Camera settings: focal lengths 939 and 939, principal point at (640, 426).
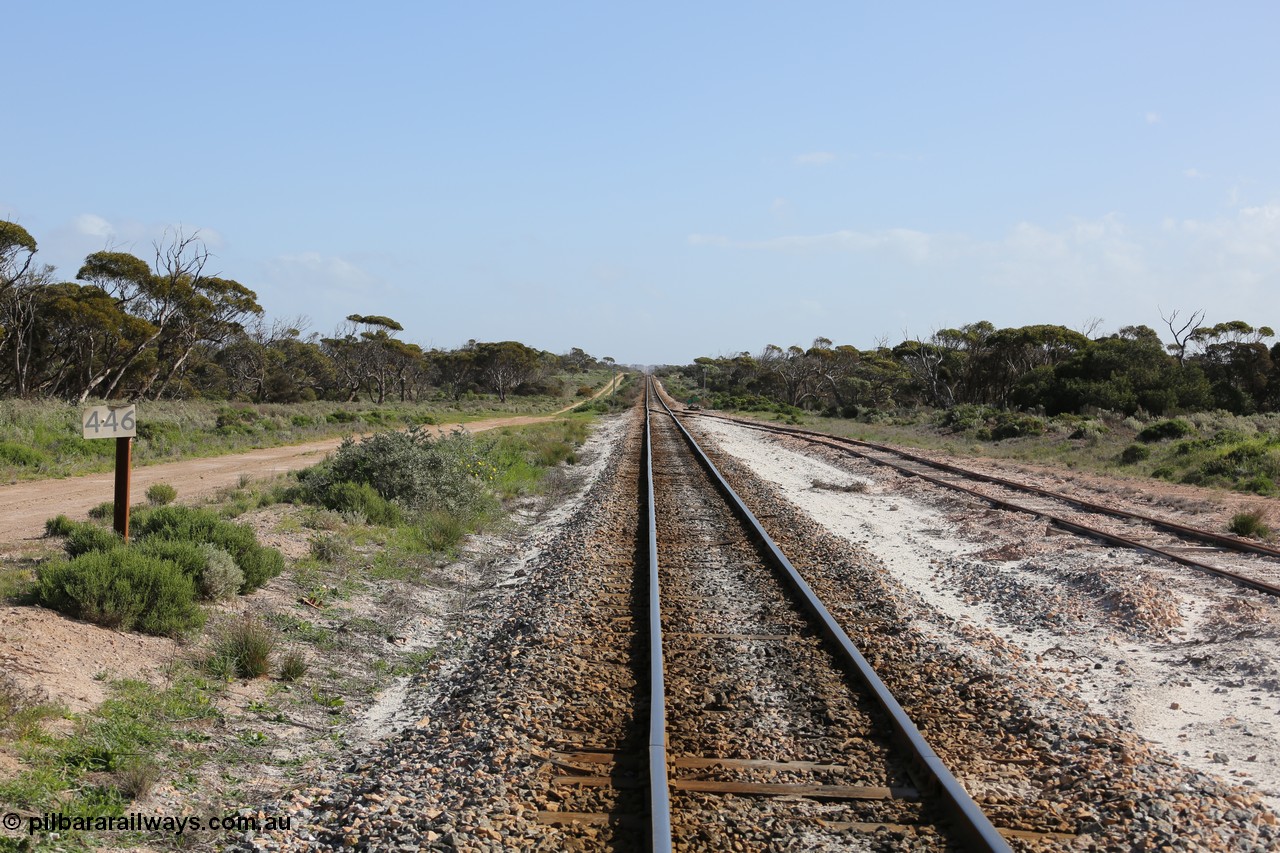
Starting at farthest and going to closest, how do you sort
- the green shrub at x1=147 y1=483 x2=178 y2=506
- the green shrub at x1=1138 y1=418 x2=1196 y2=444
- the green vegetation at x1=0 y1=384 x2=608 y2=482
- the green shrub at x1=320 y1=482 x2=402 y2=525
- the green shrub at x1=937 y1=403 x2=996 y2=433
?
1. the green shrub at x1=937 y1=403 x2=996 y2=433
2. the green shrub at x1=1138 y1=418 x2=1196 y2=444
3. the green vegetation at x1=0 y1=384 x2=608 y2=482
4. the green shrub at x1=147 y1=483 x2=178 y2=506
5. the green shrub at x1=320 y1=482 x2=402 y2=525

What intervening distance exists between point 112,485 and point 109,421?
10.7 meters

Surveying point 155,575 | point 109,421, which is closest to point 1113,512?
point 155,575

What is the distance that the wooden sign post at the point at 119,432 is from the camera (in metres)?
8.60

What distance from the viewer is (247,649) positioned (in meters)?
7.10

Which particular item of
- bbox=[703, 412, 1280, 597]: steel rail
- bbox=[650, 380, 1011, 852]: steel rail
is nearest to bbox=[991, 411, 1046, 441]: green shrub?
bbox=[703, 412, 1280, 597]: steel rail

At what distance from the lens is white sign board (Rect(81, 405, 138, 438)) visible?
28.1ft

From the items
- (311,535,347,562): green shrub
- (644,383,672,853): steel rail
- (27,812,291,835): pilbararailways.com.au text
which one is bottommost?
(27,812,291,835): pilbararailways.com.au text

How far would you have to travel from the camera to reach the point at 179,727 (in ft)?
19.3

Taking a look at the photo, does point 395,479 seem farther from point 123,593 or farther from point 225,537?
point 123,593

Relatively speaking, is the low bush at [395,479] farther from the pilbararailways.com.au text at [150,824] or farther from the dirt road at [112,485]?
the pilbararailways.com.au text at [150,824]

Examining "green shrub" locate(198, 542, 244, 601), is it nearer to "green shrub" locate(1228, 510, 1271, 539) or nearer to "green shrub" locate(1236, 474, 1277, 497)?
"green shrub" locate(1228, 510, 1271, 539)

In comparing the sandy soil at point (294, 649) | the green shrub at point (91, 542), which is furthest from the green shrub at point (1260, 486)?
the green shrub at point (91, 542)

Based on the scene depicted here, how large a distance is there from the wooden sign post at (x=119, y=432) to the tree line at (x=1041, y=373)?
39.0 m

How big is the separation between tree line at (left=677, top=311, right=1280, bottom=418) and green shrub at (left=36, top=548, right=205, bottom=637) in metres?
39.4
